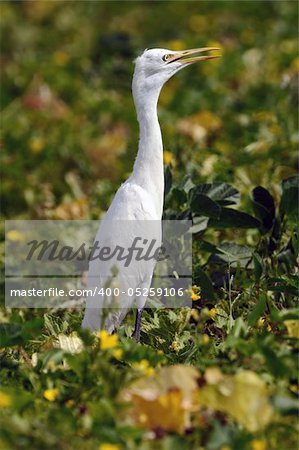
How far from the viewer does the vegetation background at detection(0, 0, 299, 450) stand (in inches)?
106

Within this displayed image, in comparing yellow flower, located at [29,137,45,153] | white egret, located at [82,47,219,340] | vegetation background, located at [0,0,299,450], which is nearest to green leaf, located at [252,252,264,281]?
vegetation background, located at [0,0,299,450]

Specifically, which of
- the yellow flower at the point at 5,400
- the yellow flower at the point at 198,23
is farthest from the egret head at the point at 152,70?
the yellow flower at the point at 198,23

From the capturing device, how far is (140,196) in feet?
12.9

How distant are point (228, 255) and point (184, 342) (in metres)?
0.63

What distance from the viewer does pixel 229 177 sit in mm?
5324

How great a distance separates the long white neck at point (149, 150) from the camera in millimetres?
3969

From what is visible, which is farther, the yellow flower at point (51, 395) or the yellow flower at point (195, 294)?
the yellow flower at point (195, 294)

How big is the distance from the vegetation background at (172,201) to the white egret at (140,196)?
0.44 feet

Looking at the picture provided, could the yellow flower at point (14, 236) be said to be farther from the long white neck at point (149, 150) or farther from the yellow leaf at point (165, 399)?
the yellow leaf at point (165, 399)

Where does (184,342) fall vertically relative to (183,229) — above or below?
below

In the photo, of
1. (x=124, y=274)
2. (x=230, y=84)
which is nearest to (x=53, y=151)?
(x=230, y=84)

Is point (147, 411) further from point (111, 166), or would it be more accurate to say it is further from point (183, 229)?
point (111, 166)

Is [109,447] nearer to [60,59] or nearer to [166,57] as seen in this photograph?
[166,57]

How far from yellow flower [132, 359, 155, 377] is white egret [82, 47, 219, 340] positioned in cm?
68
